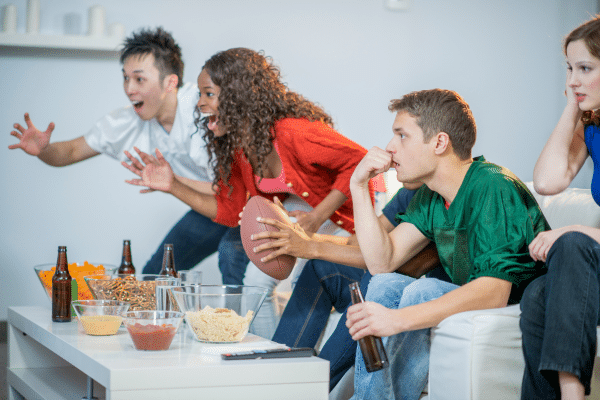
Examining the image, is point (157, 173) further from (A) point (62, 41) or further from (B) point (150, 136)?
(A) point (62, 41)

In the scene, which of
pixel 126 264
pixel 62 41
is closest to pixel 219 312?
pixel 126 264

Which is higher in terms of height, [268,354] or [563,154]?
[563,154]

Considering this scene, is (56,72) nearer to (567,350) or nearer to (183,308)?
(183,308)

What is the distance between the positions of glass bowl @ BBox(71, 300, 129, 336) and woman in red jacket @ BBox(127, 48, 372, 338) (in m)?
0.82

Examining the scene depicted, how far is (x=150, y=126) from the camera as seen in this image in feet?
10.3

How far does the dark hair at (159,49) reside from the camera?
3117mm

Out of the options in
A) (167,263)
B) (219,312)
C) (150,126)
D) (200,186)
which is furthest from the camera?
(150,126)

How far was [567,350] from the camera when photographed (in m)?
1.21

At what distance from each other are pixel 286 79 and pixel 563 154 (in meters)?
2.13

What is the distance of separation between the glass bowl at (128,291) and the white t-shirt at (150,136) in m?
1.34

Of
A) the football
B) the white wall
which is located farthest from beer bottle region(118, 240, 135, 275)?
the white wall

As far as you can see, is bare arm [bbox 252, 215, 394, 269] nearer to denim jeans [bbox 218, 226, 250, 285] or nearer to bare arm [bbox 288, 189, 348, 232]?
bare arm [bbox 288, 189, 348, 232]

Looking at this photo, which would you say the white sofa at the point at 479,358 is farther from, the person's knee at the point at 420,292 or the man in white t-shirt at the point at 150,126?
the man in white t-shirt at the point at 150,126

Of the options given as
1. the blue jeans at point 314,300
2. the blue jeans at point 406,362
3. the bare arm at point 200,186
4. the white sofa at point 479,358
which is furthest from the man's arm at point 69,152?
the white sofa at point 479,358
